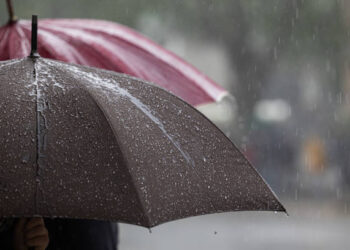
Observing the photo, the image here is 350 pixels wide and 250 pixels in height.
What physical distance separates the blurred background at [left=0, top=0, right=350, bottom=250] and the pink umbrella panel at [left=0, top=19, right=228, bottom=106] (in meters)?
10.5

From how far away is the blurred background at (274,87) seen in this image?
17.6 meters

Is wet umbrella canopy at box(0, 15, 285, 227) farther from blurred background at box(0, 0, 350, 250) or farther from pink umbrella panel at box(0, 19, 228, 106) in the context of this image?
blurred background at box(0, 0, 350, 250)

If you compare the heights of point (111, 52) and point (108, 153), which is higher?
point (111, 52)

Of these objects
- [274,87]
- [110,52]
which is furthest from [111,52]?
[274,87]

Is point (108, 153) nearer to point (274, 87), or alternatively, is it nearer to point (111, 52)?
point (111, 52)

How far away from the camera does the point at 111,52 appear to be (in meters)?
4.04

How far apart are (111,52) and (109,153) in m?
1.49

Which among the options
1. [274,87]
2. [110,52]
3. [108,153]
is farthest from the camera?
[274,87]

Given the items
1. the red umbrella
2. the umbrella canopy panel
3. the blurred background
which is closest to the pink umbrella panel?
the red umbrella

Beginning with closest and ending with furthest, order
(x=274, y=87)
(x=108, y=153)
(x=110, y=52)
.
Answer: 1. (x=108, y=153)
2. (x=110, y=52)
3. (x=274, y=87)

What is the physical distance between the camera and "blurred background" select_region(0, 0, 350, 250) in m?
17.6

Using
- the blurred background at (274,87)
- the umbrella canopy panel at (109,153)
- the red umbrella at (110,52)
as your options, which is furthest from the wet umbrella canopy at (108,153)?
the blurred background at (274,87)

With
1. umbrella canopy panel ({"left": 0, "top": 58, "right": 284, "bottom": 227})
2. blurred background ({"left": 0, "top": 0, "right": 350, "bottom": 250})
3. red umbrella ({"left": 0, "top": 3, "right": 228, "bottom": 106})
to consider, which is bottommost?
umbrella canopy panel ({"left": 0, "top": 58, "right": 284, "bottom": 227})

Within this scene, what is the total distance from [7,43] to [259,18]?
79.9ft
